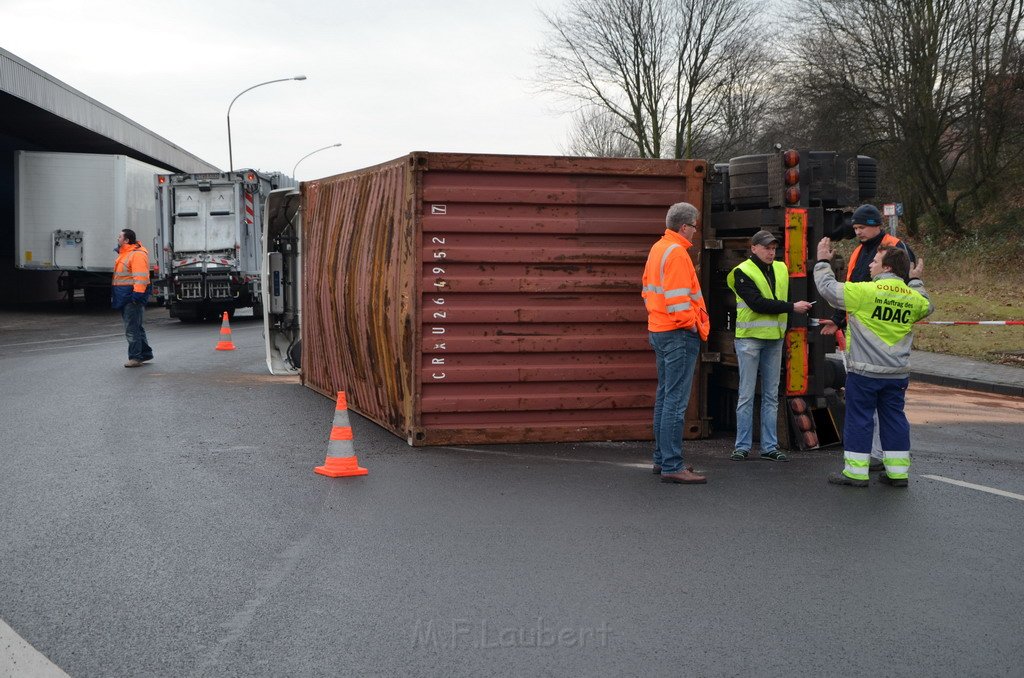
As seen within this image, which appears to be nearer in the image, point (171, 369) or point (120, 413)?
point (120, 413)

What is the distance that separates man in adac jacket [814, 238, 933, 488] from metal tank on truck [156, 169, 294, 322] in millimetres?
18914

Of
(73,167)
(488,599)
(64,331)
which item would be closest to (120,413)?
(488,599)

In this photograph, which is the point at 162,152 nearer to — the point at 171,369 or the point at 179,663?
the point at 171,369

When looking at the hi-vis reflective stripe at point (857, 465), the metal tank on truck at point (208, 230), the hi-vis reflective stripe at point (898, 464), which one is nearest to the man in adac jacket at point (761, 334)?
the hi-vis reflective stripe at point (857, 465)

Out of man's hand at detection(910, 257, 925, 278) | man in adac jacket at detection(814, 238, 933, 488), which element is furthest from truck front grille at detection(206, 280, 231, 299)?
man in adac jacket at detection(814, 238, 933, 488)

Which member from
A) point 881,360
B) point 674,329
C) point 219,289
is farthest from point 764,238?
point 219,289

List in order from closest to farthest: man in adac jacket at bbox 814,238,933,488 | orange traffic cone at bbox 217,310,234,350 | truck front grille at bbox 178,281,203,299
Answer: man in adac jacket at bbox 814,238,933,488
orange traffic cone at bbox 217,310,234,350
truck front grille at bbox 178,281,203,299

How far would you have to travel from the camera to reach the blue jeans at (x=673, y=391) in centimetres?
752

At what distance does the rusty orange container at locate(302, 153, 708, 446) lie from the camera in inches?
352

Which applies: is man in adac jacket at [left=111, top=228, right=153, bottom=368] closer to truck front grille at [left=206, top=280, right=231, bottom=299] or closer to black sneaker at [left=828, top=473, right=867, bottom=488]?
truck front grille at [left=206, top=280, right=231, bottom=299]

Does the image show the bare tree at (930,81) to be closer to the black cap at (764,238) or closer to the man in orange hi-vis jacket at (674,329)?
the black cap at (764,238)

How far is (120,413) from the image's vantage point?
35.0 ft

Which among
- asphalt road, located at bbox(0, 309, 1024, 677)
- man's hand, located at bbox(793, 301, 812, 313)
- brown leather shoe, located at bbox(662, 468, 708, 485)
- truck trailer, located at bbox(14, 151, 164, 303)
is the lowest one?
asphalt road, located at bbox(0, 309, 1024, 677)

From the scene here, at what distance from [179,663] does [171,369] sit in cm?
1128
